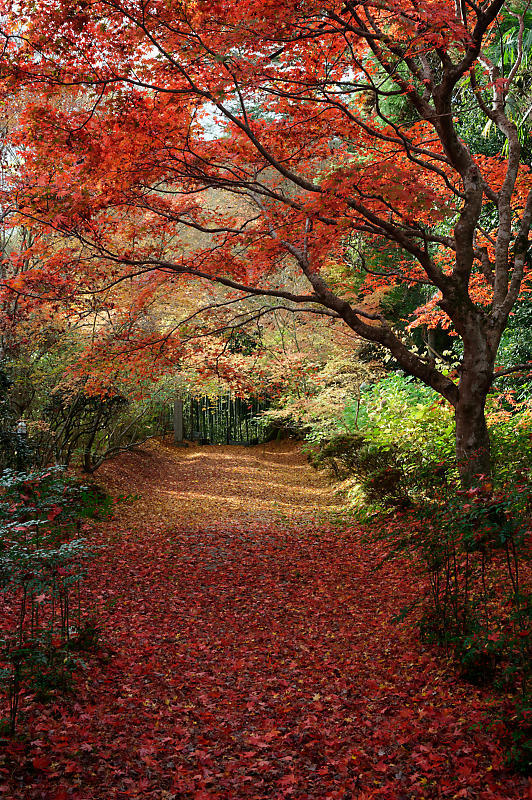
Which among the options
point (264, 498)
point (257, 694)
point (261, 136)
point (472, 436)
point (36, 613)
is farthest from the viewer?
point (264, 498)

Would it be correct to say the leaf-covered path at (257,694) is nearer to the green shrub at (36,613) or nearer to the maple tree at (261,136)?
the green shrub at (36,613)

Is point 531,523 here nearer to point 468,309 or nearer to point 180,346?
point 468,309

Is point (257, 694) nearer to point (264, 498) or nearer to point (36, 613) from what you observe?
point (36, 613)

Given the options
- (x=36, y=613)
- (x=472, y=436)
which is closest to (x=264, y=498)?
(x=472, y=436)

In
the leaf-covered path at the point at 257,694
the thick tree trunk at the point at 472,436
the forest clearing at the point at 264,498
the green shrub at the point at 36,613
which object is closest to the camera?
the leaf-covered path at the point at 257,694

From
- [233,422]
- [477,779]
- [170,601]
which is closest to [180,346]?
[170,601]

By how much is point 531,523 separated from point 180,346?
5.35 m

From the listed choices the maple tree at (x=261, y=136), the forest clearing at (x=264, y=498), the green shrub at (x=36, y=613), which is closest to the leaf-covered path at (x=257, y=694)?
the forest clearing at (x=264, y=498)

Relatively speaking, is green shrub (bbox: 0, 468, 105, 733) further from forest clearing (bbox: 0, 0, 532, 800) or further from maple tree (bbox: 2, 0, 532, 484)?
maple tree (bbox: 2, 0, 532, 484)

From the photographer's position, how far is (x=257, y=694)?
4.02 meters

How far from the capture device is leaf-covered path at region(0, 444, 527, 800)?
113 inches

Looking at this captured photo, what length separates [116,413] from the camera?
37.6ft

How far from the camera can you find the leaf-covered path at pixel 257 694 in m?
2.88

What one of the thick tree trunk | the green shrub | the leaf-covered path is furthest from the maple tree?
the green shrub
